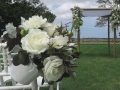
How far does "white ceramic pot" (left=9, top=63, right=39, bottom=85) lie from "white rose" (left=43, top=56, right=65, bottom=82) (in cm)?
8

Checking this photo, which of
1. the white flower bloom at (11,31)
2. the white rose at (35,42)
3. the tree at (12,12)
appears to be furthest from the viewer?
the tree at (12,12)

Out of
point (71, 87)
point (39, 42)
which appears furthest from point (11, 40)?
point (71, 87)

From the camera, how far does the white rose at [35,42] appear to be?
1.32 metres

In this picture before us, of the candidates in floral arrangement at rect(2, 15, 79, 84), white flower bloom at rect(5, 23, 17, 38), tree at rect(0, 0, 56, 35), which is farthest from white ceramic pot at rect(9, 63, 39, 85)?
tree at rect(0, 0, 56, 35)

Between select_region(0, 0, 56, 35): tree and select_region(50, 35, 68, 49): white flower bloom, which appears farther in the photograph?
select_region(0, 0, 56, 35): tree

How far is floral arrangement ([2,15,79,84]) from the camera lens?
1.34m

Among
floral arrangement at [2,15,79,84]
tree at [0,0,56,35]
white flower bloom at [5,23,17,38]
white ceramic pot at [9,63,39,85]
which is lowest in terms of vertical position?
white ceramic pot at [9,63,39,85]

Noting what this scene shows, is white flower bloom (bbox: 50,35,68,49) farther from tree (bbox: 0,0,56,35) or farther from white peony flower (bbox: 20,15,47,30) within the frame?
tree (bbox: 0,0,56,35)

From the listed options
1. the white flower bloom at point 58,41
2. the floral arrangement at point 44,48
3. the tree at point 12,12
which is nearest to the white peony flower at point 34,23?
the floral arrangement at point 44,48

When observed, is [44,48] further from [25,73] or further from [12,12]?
[12,12]

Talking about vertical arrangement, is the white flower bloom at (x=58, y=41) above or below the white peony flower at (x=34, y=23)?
below

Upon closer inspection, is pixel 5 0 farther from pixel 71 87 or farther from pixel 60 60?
pixel 60 60

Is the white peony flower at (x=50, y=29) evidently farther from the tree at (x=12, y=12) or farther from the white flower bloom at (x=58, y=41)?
the tree at (x=12, y=12)

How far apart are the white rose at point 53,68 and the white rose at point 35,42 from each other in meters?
0.07
